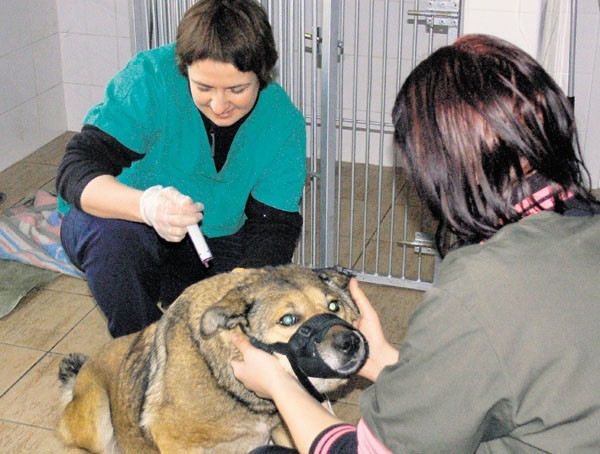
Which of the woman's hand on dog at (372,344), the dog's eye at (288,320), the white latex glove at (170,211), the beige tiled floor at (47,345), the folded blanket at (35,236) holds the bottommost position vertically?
the beige tiled floor at (47,345)

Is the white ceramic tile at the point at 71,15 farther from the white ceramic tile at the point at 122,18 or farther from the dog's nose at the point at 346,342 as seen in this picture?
the dog's nose at the point at 346,342

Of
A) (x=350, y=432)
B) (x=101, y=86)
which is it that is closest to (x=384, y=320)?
(x=350, y=432)

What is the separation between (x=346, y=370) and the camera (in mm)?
1876

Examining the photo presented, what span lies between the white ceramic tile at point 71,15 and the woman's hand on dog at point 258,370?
3.26 meters

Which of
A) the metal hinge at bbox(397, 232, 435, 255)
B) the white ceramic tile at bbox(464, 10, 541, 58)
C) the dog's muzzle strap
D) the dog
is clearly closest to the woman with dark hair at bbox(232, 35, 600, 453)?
the dog's muzzle strap

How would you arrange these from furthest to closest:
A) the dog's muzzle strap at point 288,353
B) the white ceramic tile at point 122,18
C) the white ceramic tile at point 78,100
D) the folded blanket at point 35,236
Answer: the white ceramic tile at point 78,100, the white ceramic tile at point 122,18, the folded blanket at point 35,236, the dog's muzzle strap at point 288,353

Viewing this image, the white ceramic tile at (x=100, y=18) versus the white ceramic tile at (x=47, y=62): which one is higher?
the white ceramic tile at (x=100, y=18)

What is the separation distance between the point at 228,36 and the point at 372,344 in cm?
95

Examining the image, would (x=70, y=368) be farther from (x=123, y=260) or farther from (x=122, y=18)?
(x=122, y=18)

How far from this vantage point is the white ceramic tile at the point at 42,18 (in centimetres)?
459

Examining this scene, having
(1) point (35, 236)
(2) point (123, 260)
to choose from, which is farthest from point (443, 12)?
(1) point (35, 236)

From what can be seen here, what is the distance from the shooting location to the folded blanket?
142 inches

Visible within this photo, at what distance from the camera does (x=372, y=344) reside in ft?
6.59

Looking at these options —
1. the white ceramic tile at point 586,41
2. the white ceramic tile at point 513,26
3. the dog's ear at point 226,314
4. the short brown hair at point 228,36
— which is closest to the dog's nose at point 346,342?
the dog's ear at point 226,314
